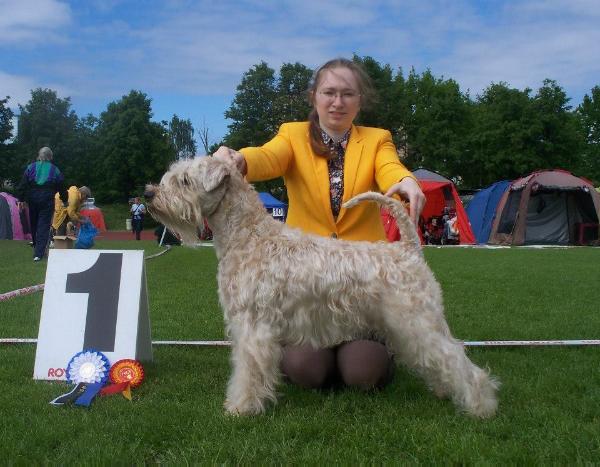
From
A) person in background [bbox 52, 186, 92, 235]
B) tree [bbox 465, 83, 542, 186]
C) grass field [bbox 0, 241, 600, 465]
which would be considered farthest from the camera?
tree [bbox 465, 83, 542, 186]

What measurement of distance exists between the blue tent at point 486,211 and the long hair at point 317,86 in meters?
18.8

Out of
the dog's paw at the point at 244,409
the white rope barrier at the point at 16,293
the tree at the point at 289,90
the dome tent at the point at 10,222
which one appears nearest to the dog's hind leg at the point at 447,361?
the dog's paw at the point at 244,409

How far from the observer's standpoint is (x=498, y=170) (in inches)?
1458

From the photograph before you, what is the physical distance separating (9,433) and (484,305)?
5.35 m

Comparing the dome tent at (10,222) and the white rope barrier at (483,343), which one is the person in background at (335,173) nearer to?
the white rope barrier at (483,343)

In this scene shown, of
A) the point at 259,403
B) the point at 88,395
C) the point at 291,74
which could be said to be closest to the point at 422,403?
the point at 259,403

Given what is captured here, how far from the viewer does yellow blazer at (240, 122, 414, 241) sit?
148 inches

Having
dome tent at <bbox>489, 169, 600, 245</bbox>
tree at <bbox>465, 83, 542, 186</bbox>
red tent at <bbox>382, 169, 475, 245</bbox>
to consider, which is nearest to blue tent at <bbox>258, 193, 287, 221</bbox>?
red tent at <bbox>382, 169, 475, 245</bbox>

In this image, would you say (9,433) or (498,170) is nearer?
(9,433)

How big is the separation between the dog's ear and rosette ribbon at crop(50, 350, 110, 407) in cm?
139

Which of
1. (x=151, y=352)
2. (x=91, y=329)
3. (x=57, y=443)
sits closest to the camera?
(x=57, y=443)

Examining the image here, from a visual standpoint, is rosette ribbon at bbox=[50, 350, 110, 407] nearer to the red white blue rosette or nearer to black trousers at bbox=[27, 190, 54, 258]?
the red white blue rosette

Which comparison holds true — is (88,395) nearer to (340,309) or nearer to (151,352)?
(151,352)

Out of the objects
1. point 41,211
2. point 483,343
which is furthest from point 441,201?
point 483,343
